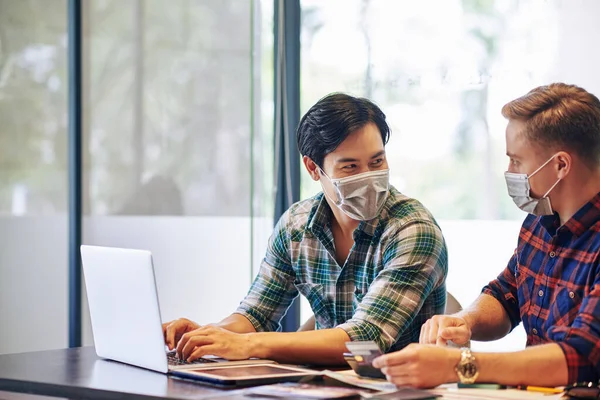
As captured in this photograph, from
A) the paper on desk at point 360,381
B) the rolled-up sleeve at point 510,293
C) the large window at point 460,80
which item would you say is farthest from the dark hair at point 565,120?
the large window at point 460,80

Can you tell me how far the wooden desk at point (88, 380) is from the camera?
186 cm

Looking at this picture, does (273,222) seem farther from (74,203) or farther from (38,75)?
(38,75)

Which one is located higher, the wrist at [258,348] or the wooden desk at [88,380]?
the wrist at [258,348]

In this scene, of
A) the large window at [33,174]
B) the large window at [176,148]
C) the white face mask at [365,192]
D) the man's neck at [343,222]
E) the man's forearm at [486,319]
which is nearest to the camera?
the man's forearm at [486,319]

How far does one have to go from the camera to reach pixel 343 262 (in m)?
2.75

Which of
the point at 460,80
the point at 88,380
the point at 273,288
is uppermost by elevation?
the point at 460,80

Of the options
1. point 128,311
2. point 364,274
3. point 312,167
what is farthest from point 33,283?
point 128,311

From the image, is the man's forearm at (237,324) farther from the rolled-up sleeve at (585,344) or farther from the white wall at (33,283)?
the white wall at (33,283)

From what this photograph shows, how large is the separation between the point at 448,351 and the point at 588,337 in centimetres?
33

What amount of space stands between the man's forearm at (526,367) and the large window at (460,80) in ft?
6.09

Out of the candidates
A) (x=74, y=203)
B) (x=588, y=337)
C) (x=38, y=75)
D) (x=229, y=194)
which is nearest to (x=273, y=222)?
(x=229, y=194)

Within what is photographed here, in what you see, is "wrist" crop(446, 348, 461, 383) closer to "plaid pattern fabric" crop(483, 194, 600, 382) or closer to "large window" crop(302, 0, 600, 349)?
"plaid pattern fabric" crop(483, 194, 600, 382)

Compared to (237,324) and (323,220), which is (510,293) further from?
(237,324)

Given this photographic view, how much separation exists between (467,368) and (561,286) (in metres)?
0.50
